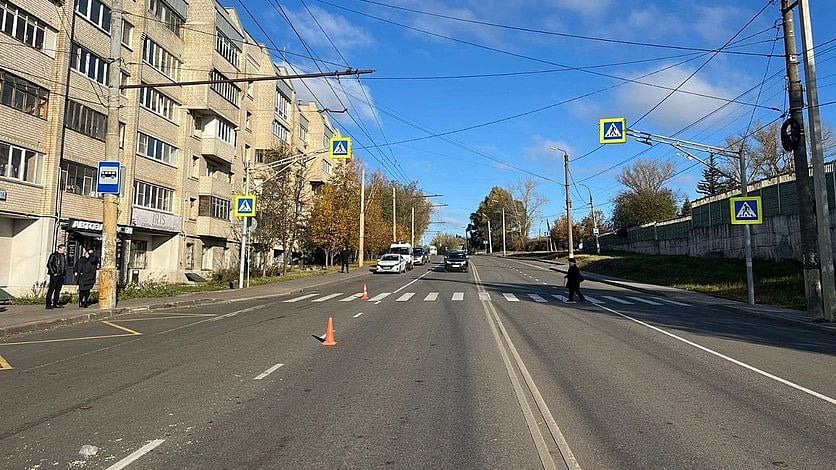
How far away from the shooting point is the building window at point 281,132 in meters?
51.6

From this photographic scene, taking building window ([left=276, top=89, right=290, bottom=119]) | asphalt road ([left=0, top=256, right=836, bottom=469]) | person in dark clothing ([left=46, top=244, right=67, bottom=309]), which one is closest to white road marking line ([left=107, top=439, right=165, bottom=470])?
asphalt road ([left=0, top=256, right=836, bottom=469])

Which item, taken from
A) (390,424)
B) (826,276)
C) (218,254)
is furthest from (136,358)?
(218,254)

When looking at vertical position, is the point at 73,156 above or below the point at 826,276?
above

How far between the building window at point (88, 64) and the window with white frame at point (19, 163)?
4.56m

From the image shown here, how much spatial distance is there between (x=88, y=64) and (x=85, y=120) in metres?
2.51

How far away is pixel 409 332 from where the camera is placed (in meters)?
13.0

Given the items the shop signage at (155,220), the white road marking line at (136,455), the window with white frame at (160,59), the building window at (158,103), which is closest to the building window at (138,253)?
the shop signage at (155,220)

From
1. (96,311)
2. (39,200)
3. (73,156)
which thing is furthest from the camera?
(73,156)

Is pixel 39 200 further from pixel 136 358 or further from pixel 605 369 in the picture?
pixel 605 369

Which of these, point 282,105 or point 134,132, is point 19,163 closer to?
point 134,132

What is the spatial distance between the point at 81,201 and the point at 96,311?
11.2 metres

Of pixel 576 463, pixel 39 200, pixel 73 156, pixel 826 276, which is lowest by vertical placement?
pixel 576 463

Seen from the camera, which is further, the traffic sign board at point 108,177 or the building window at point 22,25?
the building window at point 22,25

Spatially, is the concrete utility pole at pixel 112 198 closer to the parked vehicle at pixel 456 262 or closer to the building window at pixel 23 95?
the building window at pixel 23 95
